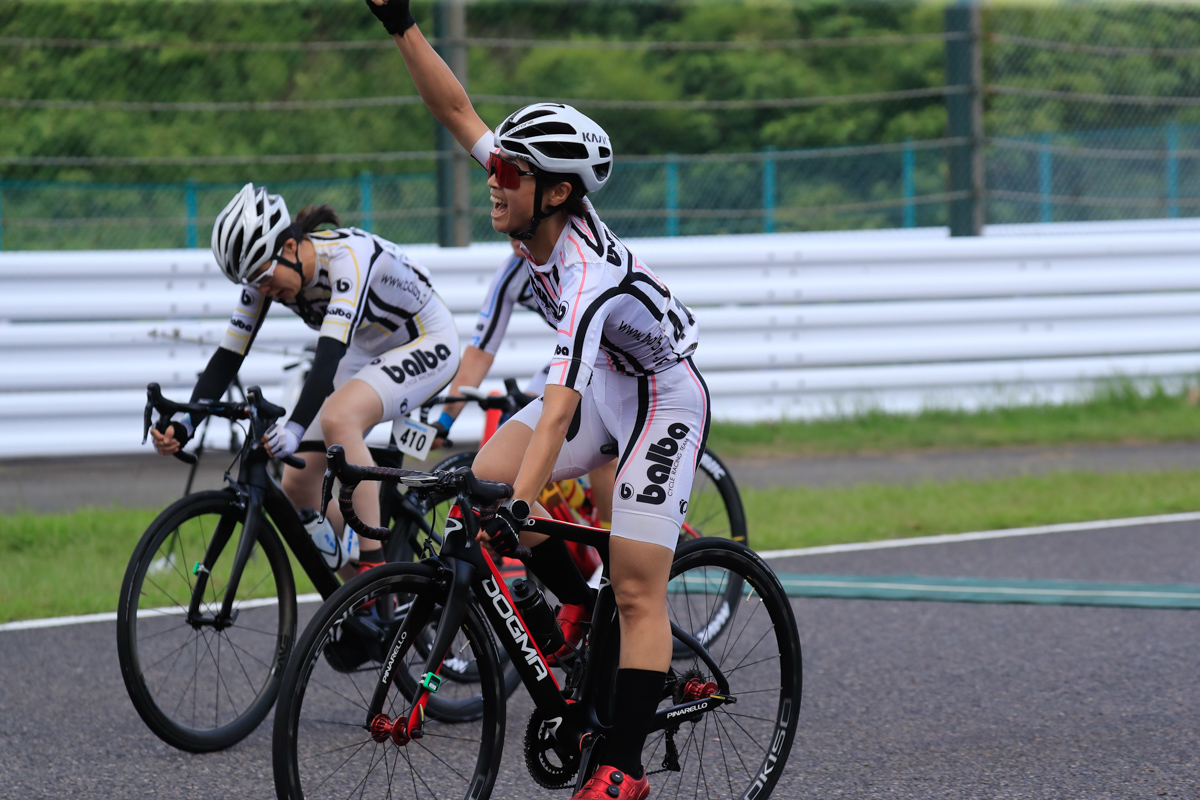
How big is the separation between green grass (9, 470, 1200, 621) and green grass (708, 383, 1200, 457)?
1353mm

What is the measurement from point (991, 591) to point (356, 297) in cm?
354

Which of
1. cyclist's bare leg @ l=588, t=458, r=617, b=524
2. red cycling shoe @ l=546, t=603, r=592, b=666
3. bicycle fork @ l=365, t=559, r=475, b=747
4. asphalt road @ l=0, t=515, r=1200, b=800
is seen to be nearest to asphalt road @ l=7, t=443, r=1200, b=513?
asphalt road @ l=0, t=515, r=1200, b=800

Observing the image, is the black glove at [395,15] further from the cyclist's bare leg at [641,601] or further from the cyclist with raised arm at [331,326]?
the cyclist's bare leg at [641,601]

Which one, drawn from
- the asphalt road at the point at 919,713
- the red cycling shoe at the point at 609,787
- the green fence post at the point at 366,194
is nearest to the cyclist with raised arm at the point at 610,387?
the red cycling shoe at the point at 609,787

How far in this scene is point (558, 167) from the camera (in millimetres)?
3684

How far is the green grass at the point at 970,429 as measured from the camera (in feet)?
35.7

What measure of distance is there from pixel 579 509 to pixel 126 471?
542 cm

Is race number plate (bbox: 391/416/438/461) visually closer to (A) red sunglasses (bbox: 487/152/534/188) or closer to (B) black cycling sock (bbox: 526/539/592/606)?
(B) black cycling sock (bbox: 526/539/592/606)

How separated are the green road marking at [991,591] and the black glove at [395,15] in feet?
11.0

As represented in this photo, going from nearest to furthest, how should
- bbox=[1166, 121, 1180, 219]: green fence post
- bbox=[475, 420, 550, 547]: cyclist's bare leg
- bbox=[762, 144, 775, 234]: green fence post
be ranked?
1. bbox=[475, 420, 550, 547]: cyclist's bare leg
2. bbox=[762, 144, 775, 234]: green fence post
3. bbox=[1166, 121, 1180, 219]: green fence post

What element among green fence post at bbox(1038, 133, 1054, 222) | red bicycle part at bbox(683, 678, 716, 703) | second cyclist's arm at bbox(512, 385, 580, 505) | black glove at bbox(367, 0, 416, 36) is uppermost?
green fence post at bbox(1038, 133, 1054, 222)

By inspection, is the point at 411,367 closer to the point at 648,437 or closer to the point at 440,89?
the point at 440,89

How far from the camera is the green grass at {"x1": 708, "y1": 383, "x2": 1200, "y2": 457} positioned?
10875 mm

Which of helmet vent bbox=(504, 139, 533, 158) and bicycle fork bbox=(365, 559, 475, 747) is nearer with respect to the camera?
bicycle fork bbox=(365, 559, 475, 747)
